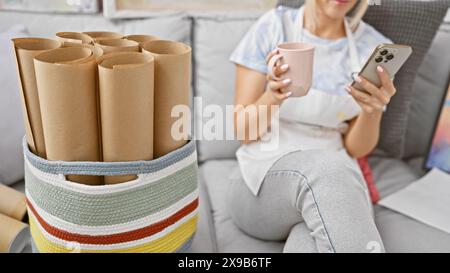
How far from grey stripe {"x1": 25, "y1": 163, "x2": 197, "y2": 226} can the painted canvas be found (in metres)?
0.82

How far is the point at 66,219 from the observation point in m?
0.60

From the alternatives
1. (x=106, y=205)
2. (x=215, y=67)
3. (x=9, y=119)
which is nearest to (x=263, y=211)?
(x=106, y=205)

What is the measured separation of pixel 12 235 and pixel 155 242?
26 centimetres

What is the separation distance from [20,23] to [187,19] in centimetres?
42

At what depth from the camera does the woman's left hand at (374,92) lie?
2.40 ft

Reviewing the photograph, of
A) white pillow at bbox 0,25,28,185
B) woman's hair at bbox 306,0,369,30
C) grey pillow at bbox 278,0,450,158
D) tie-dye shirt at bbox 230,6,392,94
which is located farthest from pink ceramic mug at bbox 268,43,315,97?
white pillow at bbox 0,25,28,185

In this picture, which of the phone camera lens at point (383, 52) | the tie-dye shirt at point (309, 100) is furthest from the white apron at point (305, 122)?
the phone camera lens at point (383, 52)

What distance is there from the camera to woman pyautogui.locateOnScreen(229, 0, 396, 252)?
2.43 feet

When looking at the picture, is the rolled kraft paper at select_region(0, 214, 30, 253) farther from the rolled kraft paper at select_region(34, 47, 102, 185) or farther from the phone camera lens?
the phone camera lens

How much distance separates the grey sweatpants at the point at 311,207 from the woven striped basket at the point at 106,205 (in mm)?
221

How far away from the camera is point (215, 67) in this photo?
3.79 ft

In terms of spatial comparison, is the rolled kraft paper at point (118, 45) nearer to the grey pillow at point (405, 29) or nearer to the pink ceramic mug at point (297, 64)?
the pink ceramic mug at point (297, 64)

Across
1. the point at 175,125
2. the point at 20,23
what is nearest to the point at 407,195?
the point at 175,125

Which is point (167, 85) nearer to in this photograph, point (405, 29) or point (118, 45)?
point (118, 45)
